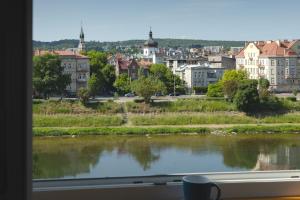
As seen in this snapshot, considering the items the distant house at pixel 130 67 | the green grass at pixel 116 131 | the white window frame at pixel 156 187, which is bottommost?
the white window frame at pixel 156 187

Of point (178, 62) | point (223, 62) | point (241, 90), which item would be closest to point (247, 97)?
point (241, 90)

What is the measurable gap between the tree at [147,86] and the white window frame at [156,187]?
33cm

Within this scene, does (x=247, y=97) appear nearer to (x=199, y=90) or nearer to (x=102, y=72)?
(x=199, y=90)

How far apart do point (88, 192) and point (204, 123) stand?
1.79 feet

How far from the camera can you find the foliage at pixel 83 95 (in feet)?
4.74

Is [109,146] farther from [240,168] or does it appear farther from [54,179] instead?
[240,168]

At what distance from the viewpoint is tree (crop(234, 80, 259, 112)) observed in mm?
1532

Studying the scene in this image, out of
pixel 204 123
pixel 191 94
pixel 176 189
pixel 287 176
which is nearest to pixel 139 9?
pixel 191 94

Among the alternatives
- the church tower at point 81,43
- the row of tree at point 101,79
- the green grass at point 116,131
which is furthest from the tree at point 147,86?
the church tower at point 81,43

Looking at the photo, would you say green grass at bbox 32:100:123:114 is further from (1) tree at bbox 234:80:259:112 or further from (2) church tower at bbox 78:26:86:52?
(1) tree at bbox 234:80:259:112

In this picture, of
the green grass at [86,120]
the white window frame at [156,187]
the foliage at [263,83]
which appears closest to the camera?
the white window frame at [156,187]

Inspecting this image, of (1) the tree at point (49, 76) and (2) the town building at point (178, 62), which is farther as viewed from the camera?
(2) the town building at point (178, 62)

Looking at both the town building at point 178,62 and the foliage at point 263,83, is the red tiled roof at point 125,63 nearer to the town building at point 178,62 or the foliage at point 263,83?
the town building at point 178,62

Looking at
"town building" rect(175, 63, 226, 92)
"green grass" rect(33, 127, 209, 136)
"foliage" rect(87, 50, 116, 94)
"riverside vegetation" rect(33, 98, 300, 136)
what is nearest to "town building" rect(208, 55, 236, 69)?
"town building" rect(175, 63, 226, 92)
